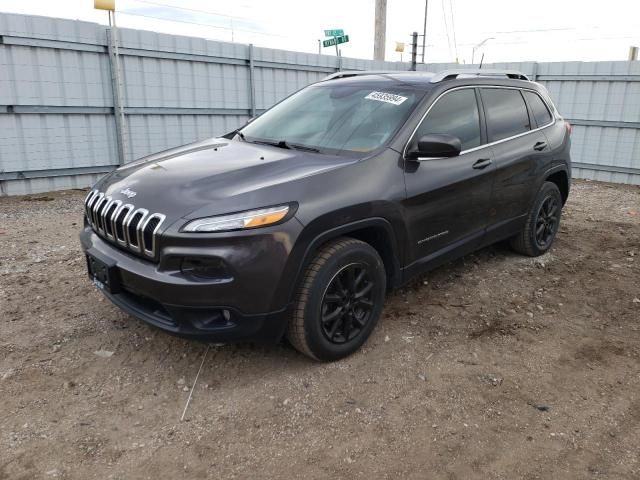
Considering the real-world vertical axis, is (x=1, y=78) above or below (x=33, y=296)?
above

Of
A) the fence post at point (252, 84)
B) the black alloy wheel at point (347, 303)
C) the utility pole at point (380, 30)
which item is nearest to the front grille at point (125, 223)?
the black alloy wheel at point (347, 303)

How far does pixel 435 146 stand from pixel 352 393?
158 cm

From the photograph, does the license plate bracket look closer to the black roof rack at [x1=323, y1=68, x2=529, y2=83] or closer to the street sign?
the black roof rack at [x1=323, y1=68, x2=529, y2=83]

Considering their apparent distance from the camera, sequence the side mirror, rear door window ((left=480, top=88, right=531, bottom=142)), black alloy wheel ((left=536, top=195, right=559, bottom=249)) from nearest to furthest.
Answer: the side mirror
rear door window ((left=480, top=88, right=531, bottom=142))
black alloy wheel ((left=536, top=195, right=559, bottom=249))

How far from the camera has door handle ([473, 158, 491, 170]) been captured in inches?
152

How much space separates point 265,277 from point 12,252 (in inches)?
146

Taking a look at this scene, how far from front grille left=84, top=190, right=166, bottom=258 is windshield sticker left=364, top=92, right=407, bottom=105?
183 cm

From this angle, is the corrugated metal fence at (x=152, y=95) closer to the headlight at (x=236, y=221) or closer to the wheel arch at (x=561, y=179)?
the wheel arch at (x=561, y=179)

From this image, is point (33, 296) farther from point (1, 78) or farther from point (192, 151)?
point (1, 78)

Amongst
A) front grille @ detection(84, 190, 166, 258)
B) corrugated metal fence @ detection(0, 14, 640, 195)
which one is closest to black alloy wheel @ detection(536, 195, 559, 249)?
front grille @ detection(84, 190, 166, 258)

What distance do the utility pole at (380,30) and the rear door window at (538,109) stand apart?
37.1ft

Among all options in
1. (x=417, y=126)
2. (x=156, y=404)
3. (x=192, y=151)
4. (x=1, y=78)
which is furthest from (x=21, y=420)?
(x=1, y=78)

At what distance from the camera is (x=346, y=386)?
2.93 metres

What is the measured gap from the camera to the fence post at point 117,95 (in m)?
8.02
